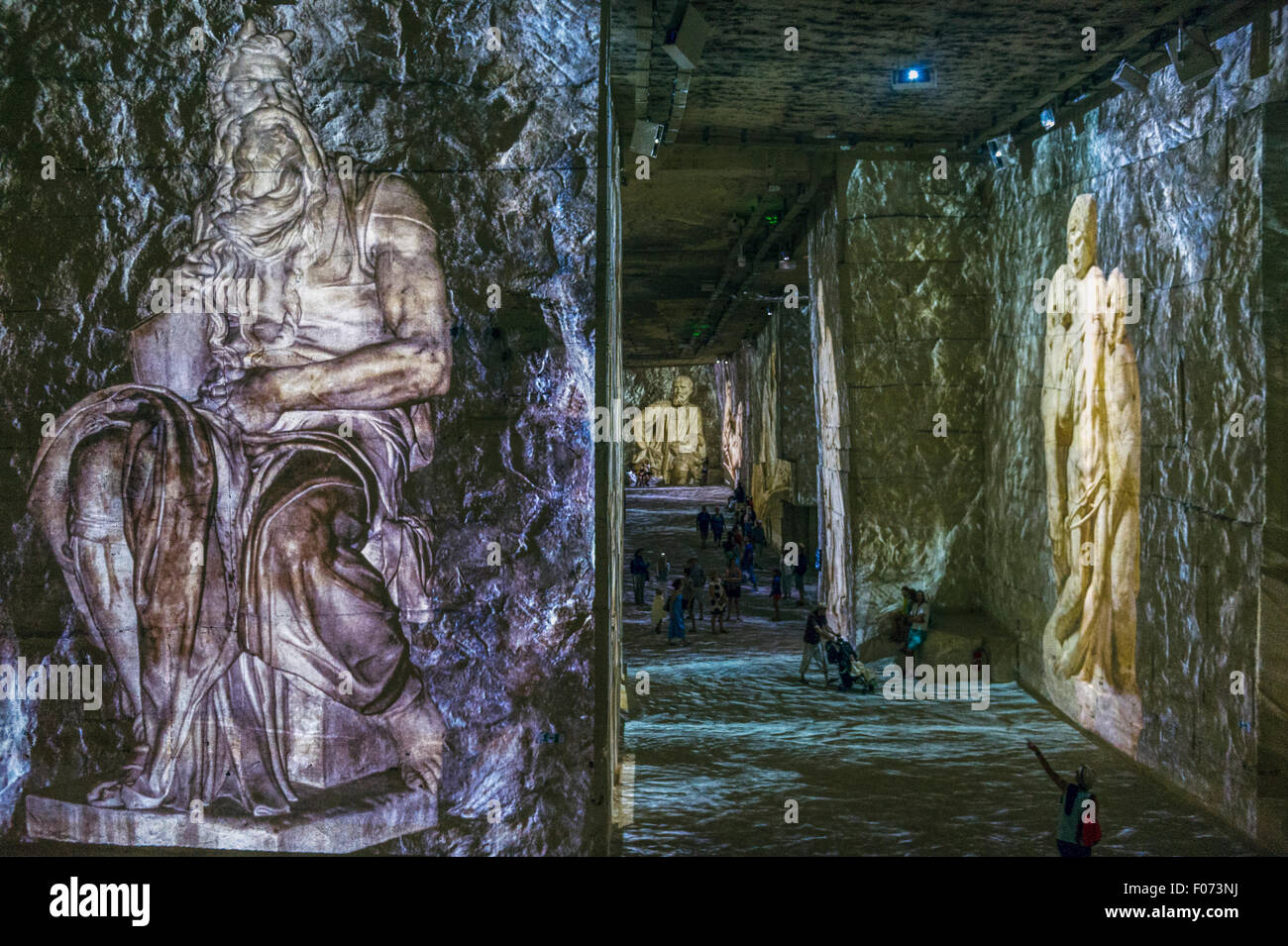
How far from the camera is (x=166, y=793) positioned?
25.5 ft

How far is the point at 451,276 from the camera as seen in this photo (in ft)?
25.6

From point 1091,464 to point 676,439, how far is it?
33.0m

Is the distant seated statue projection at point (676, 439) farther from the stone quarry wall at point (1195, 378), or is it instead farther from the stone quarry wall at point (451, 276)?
the stone quarry wall at point (451, 276)

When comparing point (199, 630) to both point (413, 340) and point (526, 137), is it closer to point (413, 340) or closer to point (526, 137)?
point (413, 340)

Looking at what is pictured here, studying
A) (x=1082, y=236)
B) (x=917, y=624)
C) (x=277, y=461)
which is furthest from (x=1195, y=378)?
(x=277, y=461)

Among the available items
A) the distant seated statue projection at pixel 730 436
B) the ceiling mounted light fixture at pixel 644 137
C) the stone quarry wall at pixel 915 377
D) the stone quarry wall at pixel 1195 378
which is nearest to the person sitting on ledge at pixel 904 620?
the stone quarry wall at pixel 915 377

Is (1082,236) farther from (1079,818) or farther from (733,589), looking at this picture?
(733,589)

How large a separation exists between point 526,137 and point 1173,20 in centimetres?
476

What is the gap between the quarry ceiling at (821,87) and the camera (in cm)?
917

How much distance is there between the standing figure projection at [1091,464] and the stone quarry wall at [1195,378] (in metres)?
0.23

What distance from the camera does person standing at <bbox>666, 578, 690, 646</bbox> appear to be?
1538 centimetres

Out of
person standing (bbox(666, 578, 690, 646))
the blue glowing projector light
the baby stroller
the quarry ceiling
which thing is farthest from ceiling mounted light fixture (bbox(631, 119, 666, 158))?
person standing (bbox(666, 578, 690, 646))

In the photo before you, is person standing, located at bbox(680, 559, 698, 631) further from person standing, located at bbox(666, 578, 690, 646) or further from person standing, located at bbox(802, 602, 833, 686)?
person standing, located at bbox(802, 602, 833, 686)
